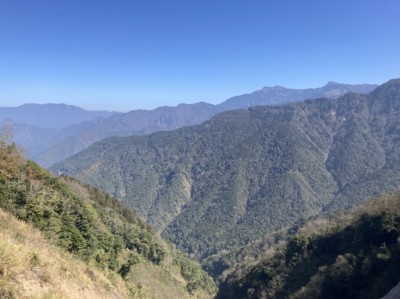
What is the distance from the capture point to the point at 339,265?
46469mm

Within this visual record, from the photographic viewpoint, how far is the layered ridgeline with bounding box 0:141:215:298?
10.1 m

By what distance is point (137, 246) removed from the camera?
280 ft

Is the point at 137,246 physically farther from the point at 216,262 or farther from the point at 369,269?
the point at 216,262

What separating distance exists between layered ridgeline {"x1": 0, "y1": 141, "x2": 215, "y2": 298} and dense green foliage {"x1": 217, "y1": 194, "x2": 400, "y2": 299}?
1859cm

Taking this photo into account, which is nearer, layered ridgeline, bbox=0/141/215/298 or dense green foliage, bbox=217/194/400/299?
layered ridgeline, bbox=0/141/215/298

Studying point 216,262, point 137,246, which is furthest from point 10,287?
point 216,262

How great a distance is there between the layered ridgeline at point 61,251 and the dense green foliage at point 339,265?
18.6m

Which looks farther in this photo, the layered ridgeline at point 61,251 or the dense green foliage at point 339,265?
the dense green foliage at point 339,265

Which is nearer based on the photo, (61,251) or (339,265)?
(61,251)

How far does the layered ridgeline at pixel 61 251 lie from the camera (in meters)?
10.1

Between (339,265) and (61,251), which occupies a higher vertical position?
(61,251)

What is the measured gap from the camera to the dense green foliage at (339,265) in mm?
37688

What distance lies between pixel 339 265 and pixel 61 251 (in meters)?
37.7

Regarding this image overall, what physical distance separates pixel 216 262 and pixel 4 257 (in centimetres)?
17599
